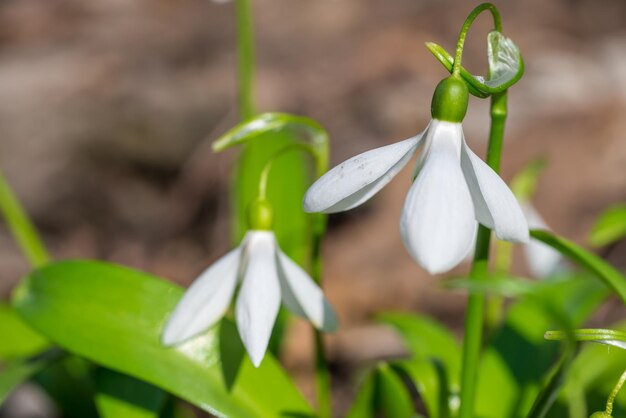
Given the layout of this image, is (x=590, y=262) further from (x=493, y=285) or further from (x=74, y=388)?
(x=74, y=388)

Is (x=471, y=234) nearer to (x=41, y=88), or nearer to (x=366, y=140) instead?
(x=366, y=140)

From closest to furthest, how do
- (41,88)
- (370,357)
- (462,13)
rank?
(370,357) < (41,88) < (462,13)

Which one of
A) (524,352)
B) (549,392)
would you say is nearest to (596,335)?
(549,392)

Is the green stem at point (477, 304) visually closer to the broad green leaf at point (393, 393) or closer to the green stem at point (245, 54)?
the broad green leaf at point (393, 393)

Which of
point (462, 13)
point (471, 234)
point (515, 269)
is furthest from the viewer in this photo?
point (462, 13)

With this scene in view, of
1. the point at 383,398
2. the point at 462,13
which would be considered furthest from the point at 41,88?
the point at 383,398

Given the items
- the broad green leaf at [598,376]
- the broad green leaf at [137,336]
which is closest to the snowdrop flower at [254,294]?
the broad green leaf at [137,336]

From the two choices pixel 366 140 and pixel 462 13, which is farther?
pixel 462 13
